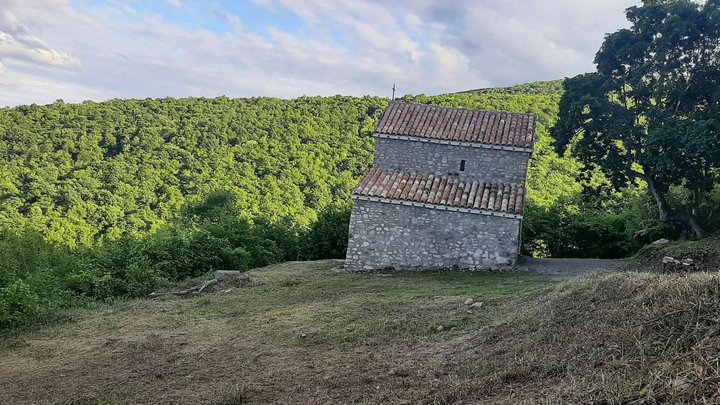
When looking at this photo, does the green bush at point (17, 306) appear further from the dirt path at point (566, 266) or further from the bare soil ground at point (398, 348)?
the dirt path at point (566, 266)

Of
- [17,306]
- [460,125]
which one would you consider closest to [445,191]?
[460,125]

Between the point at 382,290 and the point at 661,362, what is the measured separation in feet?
29.1

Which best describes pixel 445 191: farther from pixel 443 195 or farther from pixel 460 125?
pixel 460 125

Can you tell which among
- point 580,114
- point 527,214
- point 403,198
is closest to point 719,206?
point 580,114

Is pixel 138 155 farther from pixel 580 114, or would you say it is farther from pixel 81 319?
pixel 580 114

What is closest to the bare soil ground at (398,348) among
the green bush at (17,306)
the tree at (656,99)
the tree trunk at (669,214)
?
the green bush at (17,306)

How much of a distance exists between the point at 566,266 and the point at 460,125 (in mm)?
5682

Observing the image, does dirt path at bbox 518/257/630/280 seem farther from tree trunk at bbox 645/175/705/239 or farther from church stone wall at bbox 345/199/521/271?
tree trunk at bbox 645/175/705/239

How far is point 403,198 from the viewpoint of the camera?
15445 millimetres

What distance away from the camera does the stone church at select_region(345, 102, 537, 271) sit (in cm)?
1516

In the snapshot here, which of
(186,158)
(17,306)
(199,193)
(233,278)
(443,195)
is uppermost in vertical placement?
(186,158)

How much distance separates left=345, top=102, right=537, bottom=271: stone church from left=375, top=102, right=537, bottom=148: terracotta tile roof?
33mm

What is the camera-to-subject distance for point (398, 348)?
770 cm

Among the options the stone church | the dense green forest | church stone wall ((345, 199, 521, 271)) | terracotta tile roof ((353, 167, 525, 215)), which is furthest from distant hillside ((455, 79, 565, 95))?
church stone wall ((345, 199, 521, 271))
